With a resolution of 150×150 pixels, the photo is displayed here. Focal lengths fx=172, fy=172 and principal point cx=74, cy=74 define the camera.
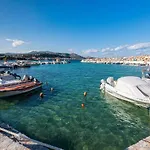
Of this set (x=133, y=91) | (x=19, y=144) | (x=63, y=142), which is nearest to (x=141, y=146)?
(x=63, y=142)

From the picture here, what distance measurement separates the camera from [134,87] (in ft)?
72.9

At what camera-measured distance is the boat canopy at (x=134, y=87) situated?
21484 mm

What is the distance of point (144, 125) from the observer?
1620 cm

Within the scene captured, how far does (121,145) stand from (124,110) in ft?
27.4

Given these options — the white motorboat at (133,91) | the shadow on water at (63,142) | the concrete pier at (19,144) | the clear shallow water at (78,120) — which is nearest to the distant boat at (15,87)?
the clear shallow water at (78,120)

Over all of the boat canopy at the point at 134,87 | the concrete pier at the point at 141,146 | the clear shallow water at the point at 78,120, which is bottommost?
the clear shallow water at the point at 78,120

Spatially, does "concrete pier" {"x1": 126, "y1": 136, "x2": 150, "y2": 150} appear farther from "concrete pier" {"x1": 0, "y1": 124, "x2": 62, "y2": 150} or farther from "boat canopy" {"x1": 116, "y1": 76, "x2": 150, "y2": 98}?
"boat canopy" {"x1": 116, "y1": 76, "x2": 150, "y2": 98}

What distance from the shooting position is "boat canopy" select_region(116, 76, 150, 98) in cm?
2148

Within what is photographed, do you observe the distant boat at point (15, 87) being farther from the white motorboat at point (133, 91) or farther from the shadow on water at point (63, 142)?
the shadow on water at point (63, 142)

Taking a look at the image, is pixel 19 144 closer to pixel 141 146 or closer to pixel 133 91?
pixel 141 146

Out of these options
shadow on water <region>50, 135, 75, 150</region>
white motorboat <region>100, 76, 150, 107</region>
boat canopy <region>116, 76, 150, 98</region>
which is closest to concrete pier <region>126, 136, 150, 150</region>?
shadow on water <region>50, 135, 75, 150</region>

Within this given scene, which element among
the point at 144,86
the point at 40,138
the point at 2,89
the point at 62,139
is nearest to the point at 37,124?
the point at 40,138

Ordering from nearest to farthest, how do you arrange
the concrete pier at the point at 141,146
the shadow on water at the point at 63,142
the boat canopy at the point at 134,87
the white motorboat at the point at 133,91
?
the concrete pier at the point at 141,146 < the shadow on water at the point at 63,142 < the white motorboat at the point at 133,91 < the boat canopy at the point at 134,87

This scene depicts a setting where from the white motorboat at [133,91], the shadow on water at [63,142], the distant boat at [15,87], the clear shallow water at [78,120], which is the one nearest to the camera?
the shadow on water at [63,142]
